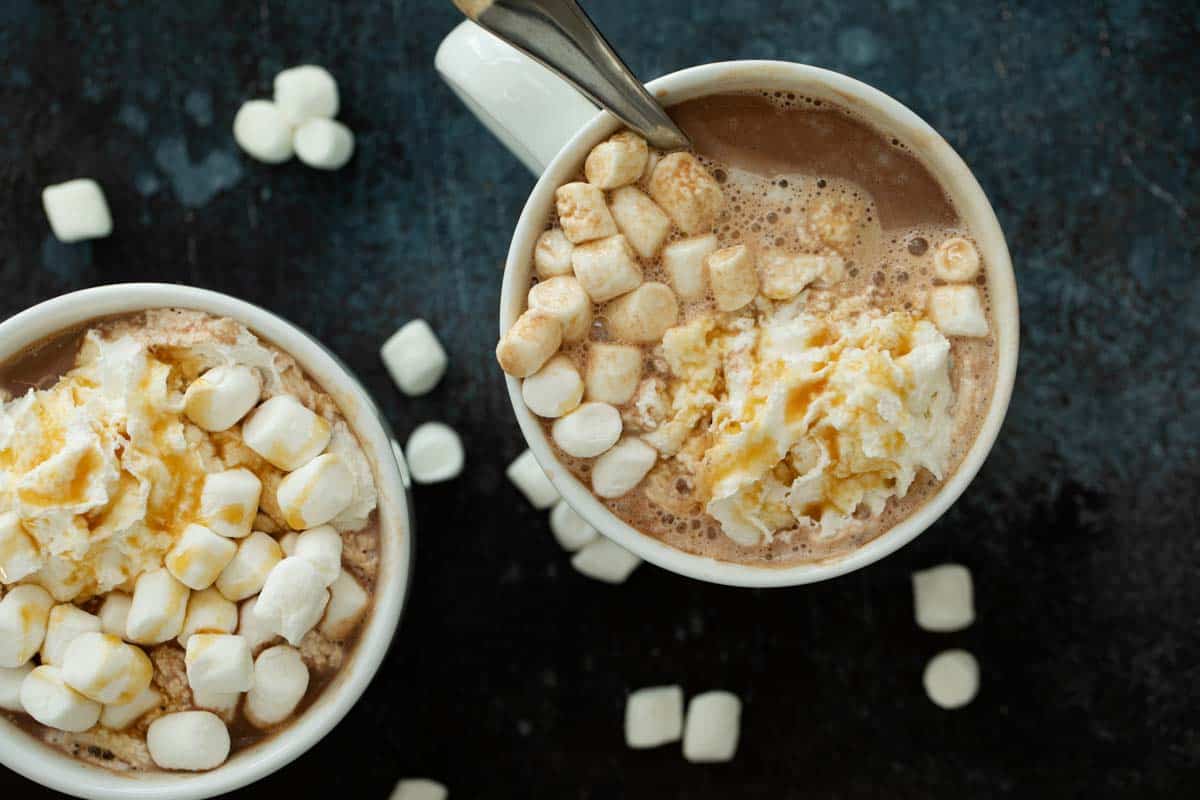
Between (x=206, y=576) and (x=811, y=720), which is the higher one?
(x=206, y=576)

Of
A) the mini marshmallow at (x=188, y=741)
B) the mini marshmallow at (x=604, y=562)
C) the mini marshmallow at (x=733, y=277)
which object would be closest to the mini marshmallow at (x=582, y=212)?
the mini marshmallow at (x=733, y=277)

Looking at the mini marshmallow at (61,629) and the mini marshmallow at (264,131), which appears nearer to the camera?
the mini marshmallow at (61,629)

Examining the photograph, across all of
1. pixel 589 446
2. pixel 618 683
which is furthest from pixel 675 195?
pixel 618 683

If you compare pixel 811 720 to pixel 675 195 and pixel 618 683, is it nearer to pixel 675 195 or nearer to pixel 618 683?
pixel 618 683

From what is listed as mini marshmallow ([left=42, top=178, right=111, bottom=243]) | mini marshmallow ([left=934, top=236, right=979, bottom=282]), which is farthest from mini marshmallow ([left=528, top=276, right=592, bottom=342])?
mini marshmallow ([left=42, top=178, right=111, bottom=243])

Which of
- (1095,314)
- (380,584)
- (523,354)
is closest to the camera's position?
(523,354)

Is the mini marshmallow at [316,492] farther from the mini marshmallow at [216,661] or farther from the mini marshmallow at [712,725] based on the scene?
the mini marshmallow at [712,725]
